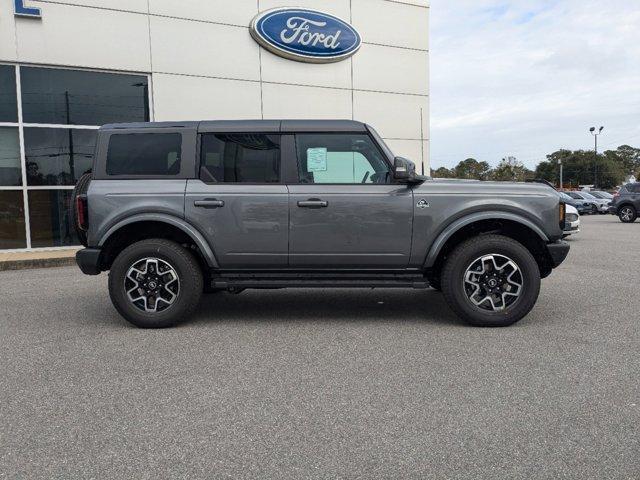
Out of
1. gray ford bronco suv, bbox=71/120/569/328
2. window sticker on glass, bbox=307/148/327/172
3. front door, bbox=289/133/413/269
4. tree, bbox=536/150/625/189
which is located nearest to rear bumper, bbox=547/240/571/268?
gray ford bronco suv, bbox=71/120/569/328

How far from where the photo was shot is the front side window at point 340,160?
17.5 ft

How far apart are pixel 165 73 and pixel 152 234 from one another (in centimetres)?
805

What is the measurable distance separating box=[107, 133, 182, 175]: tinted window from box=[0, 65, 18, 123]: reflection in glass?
7.47 meters

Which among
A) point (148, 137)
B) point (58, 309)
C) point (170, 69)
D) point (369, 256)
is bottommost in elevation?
point (58, 309)

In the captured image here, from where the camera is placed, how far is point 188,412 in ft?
10.7

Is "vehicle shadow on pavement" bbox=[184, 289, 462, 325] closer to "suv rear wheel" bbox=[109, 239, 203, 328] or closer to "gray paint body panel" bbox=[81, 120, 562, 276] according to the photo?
"suv rear wheel" bbox=[109, 239, 203, 328]

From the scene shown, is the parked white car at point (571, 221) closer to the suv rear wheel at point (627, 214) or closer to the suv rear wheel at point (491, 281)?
the suv rear wheel at point (491, 281)

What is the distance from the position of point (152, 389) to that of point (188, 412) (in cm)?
52

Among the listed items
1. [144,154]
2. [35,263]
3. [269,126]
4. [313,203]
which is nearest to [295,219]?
[313,203]

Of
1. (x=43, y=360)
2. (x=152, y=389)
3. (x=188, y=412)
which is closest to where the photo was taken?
(x=188, y=412)

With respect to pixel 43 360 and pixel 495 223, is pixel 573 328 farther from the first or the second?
pixel 43 360

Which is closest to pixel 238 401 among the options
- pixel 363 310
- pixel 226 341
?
pixel 226 341

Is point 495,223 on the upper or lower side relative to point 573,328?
upper

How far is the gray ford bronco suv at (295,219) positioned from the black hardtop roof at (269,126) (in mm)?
15
